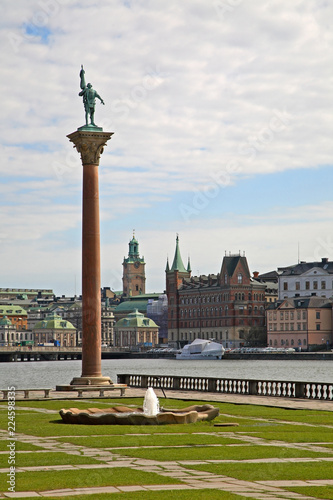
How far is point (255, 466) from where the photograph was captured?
17172 mm

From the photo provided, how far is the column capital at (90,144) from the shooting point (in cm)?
4653

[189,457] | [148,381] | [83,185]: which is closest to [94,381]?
[148,381]

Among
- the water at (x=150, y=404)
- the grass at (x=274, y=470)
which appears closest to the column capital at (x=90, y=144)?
the water at (x=150, y=404)

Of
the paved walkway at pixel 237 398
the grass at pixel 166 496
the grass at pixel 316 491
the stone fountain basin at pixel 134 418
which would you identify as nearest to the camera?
the grass at pixel 166 496

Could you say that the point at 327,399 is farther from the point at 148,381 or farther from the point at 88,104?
the point at 88,104

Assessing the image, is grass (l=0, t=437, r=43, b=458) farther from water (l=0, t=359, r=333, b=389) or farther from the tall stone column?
water (l=0, t=359, r=333, b=389)

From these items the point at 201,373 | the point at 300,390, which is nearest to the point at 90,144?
the point at 300,390

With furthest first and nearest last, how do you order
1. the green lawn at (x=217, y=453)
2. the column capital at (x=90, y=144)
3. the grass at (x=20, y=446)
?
the column capital at (x=90, y=144)
the grass at (x=20, y=446)
the green lawn at (x=217, y=453)

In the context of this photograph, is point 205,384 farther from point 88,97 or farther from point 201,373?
point 201,373

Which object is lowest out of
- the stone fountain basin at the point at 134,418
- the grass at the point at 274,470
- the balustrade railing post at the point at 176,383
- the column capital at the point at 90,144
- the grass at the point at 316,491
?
the balustrade railing post at the point at 176,383

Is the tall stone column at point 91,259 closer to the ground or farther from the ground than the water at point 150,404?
farther from the ground

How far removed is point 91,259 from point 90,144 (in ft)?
19.6

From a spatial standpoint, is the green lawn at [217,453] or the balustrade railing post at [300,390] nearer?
the green lawn at [217,453]

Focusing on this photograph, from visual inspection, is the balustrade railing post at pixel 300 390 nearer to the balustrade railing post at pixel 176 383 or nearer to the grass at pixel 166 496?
the balustrade railing post at pixel 176 383
